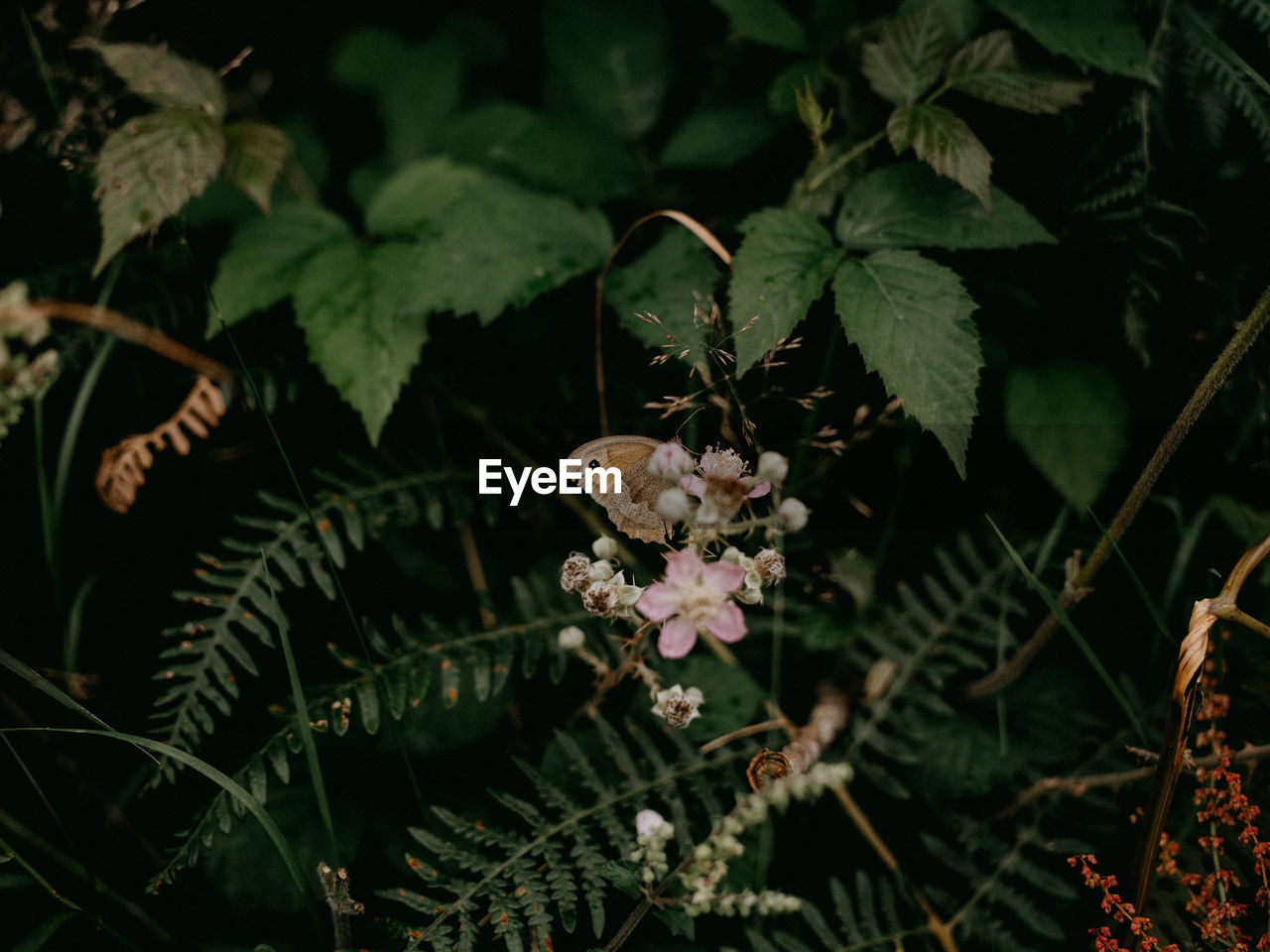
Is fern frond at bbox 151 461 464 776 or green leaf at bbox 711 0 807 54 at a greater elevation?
green leaf at bbox 711 0 807 54

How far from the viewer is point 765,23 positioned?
1.67 metres

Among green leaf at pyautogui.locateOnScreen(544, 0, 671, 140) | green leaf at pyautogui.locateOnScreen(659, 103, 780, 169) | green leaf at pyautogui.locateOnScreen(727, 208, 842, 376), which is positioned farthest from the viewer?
green leaf at pyautogui.locateOnScreen(544, 0, 671, 140)

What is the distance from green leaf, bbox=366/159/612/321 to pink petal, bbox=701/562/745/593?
82cm

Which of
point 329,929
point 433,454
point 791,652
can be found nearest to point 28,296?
point 433,454

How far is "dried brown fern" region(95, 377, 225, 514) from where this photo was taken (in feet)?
5.10

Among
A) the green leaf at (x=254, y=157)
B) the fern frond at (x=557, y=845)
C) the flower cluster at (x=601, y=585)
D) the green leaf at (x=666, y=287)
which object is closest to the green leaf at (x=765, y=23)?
the green leaf at (x=666, y=287)

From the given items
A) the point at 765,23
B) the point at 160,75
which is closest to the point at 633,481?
the point at 765,23

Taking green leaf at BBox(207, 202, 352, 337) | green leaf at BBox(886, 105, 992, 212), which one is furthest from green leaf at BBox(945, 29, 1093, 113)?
green leaf at BBox(207, 202, 352, 337)

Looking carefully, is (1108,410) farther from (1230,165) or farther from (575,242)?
(575,242)

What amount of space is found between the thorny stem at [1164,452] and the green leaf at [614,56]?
149 cm

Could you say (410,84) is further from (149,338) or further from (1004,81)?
(1004,81)

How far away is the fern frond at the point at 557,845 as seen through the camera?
1152 mm

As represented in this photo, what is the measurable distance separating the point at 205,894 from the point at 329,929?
319mm

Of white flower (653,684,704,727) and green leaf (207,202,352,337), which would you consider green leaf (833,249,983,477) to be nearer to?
white flower (653,684,704,727)
